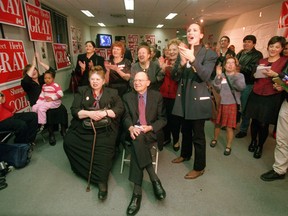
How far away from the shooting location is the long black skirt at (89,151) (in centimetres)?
195

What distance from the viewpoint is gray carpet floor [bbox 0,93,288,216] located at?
168cm

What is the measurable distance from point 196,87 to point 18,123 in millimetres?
2202

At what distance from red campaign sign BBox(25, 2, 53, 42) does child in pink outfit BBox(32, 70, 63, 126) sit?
4.27 ft

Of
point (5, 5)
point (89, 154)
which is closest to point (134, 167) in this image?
point (89, 154)

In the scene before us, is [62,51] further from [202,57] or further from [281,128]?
[281,128]

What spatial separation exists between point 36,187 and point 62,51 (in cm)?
476

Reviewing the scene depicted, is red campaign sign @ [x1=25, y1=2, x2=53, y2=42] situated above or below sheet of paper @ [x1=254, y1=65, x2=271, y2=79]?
above

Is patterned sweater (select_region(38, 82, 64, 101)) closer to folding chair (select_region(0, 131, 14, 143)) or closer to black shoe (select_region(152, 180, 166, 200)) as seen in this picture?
folding chair (select_region(0, 131, 14, 143))

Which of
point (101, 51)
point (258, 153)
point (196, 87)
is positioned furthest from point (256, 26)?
point (196, 87)

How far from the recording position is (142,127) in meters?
1.87

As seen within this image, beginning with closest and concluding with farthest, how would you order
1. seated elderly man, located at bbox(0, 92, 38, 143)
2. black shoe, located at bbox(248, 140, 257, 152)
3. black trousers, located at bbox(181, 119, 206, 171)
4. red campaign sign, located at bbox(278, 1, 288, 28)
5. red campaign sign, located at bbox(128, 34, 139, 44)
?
black trousers, located at bbox(181, 119, 206, 171), seated elderly man, located at bbox(0, 92, 38, 143), black shoe, located at bbox(248, 140, 257, 152), red campaign sign, located at bbox(278, 1, 288, 28), red campaign sign, located at bbox(128, 34, 139, 44)

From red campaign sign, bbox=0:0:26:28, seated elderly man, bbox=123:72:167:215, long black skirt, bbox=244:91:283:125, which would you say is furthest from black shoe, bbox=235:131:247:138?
red campaign sign, bbox=0:0:26:28

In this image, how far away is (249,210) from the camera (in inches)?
65.6

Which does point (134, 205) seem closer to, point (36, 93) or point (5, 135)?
point (5, 135)
